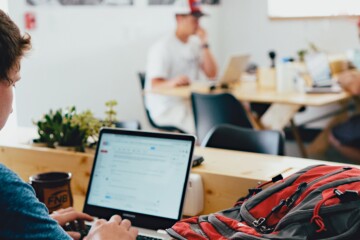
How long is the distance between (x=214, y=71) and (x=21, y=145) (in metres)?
3.18

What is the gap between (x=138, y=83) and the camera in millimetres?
5863

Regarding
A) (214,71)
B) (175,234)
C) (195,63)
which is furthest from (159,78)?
(175,234)

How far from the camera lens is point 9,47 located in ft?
3.92

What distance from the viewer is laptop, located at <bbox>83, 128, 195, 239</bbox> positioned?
176cm

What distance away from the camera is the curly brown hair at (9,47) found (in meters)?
1.19

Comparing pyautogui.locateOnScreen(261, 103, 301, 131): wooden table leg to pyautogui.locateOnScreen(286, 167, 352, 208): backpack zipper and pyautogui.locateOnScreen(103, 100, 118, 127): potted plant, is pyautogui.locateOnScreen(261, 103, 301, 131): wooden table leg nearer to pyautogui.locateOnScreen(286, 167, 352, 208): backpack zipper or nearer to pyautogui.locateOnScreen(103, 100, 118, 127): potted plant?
pyautogui.locateOnScreen(103, 100, 118, 127): potted plant

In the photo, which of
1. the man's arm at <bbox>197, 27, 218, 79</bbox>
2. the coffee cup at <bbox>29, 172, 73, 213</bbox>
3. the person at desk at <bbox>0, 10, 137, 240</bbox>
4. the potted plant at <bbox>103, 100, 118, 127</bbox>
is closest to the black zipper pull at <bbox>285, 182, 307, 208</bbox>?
the person at desk at <bbox>0, 10, 137, 240</bbox>

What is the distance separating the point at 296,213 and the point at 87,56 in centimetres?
421

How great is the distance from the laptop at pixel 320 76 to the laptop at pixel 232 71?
0.61m

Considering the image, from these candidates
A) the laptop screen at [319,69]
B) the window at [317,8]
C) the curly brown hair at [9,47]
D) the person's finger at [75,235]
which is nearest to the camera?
the curly brown hair at [9,47]

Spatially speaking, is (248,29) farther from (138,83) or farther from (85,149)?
(85,149)

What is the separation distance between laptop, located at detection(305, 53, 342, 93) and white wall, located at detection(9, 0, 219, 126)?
1.70 metres

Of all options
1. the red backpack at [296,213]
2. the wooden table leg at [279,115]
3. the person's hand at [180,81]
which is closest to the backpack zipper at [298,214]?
the red backpack at [296,213]

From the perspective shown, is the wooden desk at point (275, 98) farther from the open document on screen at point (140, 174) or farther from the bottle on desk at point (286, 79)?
the open document on screen at point (140, 174)
